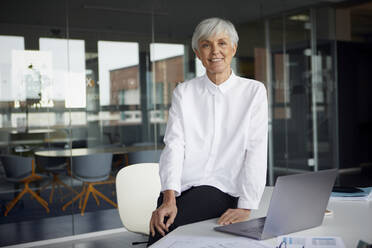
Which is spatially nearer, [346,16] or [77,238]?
[77,238]

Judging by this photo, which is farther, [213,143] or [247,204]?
[213,143]

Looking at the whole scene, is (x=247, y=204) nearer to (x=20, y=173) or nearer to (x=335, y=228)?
(x=335, y=228)

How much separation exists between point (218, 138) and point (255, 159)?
19 centimetres

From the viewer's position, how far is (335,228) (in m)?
1.61

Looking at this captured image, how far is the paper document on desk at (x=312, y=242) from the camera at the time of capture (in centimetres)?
139

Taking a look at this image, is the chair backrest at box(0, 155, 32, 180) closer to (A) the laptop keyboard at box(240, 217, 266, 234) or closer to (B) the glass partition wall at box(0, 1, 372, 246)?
(B) the glass partition wall at box(0, 1, 372, 246)

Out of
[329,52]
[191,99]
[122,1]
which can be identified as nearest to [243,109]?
[191,99]

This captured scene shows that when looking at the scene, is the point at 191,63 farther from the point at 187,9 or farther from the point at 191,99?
the point at 191,99

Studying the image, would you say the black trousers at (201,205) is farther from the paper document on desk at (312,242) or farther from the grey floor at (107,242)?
the grey floor at (107,242)

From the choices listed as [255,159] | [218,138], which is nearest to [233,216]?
[255,159]

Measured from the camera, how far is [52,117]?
482cm

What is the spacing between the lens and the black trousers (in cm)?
188

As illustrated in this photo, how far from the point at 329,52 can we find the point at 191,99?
21.6 feet

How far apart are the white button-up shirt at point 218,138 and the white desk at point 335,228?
22 centimetres
